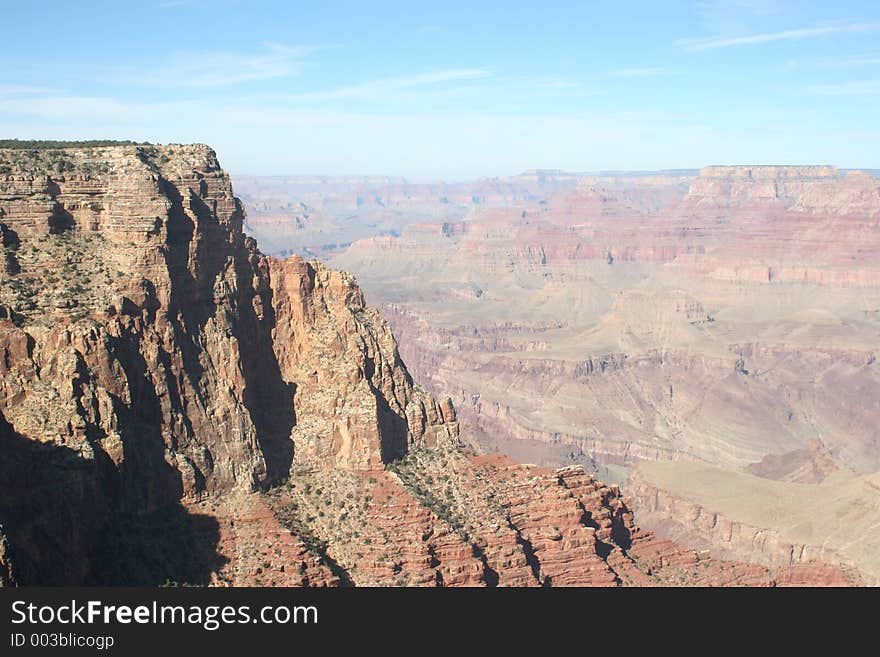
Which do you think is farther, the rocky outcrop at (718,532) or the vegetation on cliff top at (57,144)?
the rocky outcrop at (718,532)

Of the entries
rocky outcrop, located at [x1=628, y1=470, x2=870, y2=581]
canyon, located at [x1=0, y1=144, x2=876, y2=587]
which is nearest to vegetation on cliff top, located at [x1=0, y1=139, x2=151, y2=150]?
canyon, located at [x1=0, y1=144, x2=876, y2=587]

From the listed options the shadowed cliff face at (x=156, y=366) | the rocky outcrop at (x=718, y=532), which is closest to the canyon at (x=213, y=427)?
the shadowed cliff face at (x=156, y=366)

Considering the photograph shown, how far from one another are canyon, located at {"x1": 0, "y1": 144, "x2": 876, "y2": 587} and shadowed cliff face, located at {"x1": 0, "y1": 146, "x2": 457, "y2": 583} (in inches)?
5.0

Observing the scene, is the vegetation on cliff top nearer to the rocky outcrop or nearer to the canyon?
the canyon

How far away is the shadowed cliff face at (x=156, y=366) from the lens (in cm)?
5156

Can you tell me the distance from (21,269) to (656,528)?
10098 centimetres

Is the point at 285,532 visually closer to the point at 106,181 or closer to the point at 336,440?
the point at 336,440

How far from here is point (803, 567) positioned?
276 ft

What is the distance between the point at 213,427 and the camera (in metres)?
61.2

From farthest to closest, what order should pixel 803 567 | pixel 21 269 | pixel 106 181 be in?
pixel 803 567 < pixel 106 181 < pixel 21 269

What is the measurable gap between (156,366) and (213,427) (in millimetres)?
5199

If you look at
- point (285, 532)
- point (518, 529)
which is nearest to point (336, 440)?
point (285, 532)

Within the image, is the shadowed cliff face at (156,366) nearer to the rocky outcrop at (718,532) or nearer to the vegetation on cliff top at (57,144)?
the vegetation on cliff top at (57,144)

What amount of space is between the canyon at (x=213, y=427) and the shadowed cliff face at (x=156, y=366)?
0.13 m
